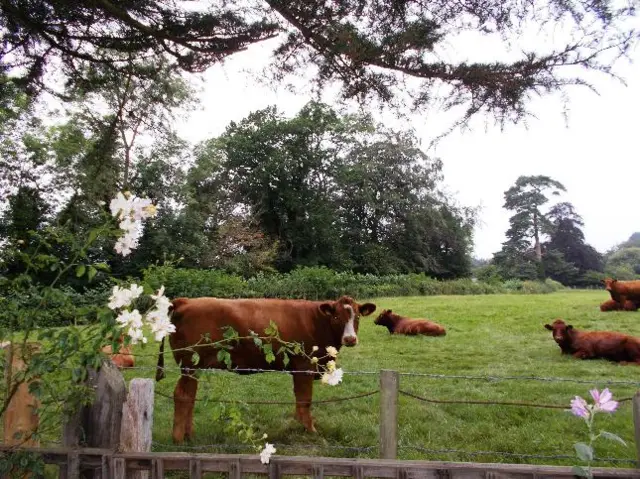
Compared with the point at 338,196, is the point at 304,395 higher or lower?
lower

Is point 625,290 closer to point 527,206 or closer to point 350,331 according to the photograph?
point 350,331

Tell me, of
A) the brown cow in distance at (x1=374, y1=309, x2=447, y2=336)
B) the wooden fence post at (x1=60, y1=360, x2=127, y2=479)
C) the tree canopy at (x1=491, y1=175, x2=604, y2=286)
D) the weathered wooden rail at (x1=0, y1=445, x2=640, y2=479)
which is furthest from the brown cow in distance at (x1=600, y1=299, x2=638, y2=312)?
the tree canopy at (x1=491, y1=175, x2=604, y2=286)

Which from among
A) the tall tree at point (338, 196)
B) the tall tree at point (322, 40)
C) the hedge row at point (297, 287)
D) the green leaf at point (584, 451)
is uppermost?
the tall tree at point (338, 196)

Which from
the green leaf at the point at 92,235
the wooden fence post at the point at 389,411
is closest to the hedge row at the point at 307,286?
the wooden fence post at the point at 389,411

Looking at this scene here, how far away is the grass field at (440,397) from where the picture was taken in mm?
4359

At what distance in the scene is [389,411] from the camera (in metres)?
3.55

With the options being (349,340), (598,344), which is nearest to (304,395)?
(349,340)

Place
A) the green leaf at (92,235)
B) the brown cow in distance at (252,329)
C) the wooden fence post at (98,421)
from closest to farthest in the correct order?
the green leaf at (92,235) → the wooden fence post at (98,421) → the brown cow in distance at (252,329)

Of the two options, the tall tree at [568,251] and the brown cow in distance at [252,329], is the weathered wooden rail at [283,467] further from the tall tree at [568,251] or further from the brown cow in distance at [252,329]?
the tall tree at [568,251]

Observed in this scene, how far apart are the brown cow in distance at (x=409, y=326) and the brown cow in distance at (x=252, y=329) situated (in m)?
5.47

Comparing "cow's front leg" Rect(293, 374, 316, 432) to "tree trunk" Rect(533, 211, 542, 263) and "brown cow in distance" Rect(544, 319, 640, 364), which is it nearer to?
"brown cow in distance" Rect(544, 319, 640, 364)

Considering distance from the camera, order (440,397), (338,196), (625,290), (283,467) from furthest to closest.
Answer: (338,196)
(625,290)
(440,397)
(283,467)

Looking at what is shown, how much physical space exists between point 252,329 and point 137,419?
2.12 m

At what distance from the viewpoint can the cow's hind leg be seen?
446cm
